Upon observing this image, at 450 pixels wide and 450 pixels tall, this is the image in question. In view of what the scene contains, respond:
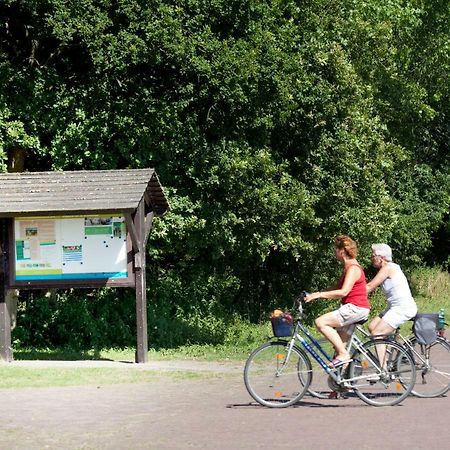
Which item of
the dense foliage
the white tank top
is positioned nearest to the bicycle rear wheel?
the white tank top

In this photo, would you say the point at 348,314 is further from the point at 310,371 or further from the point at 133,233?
the point at 133,233

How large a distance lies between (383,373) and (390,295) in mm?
1126

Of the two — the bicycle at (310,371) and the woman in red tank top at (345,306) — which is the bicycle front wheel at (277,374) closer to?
the bicycle at (310,371)

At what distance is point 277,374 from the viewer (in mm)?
11812

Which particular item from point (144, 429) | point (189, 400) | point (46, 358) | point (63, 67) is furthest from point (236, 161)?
point (144, 429)

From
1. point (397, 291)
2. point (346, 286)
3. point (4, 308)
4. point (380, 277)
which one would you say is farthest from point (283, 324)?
point (4, 308)

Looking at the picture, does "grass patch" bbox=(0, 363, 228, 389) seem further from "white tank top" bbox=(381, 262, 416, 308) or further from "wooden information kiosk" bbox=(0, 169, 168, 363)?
"white tank top" bbox=(381, 262, 416, 308)

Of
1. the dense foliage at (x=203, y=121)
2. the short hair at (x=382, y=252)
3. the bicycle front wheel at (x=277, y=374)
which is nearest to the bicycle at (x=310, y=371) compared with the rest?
the bicycle front wheel at (x=277, y=374)

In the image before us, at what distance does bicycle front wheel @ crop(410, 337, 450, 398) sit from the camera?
12.4m

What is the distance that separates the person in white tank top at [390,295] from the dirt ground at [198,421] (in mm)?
922

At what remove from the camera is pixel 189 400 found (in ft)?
41.2

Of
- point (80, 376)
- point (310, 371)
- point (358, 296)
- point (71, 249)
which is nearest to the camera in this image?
point (310, 371)

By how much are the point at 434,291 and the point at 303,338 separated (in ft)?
91.7

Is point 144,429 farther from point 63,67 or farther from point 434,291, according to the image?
point 434,291
